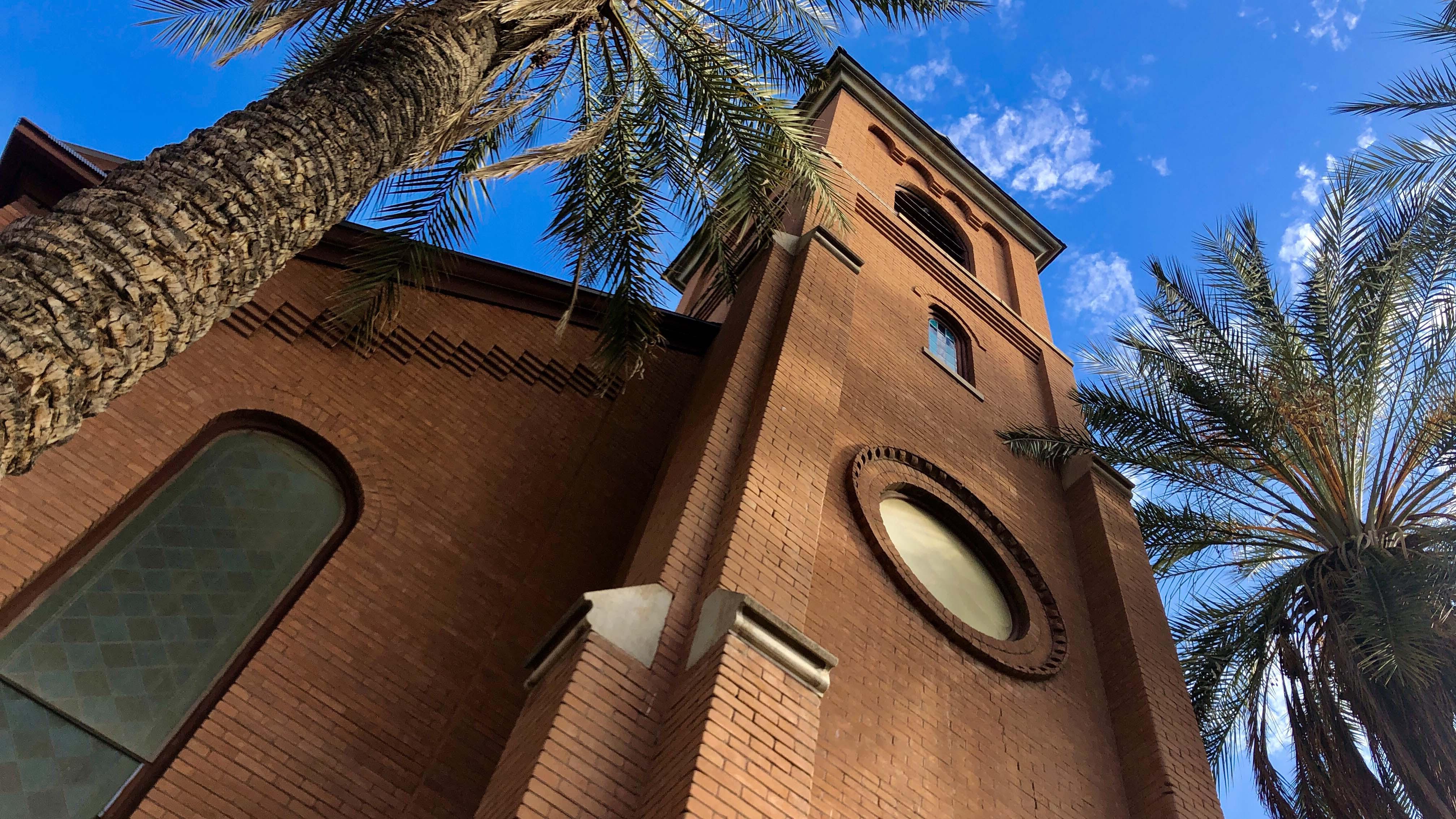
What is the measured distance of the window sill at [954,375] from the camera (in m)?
11.6

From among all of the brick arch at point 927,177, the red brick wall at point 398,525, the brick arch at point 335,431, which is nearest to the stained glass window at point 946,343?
the red brick wall at point 398,525

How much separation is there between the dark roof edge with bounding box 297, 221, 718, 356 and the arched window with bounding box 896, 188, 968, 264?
7.64m

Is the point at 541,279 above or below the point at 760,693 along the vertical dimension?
above

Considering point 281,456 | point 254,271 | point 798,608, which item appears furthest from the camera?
point 281,456

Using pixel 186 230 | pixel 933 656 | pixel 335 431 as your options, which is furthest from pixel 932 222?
pixel 186 230

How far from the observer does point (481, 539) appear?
783cm

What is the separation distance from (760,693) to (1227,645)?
8.69 metres

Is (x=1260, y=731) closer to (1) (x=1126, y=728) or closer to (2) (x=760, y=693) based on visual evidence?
(1) (x=1126, y=728)

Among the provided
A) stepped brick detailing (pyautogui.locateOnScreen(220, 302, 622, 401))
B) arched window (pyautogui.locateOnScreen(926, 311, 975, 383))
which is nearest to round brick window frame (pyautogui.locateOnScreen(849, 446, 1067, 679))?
stepped brick detailing (pyautogui.locateOnScreen(220, 302, 622, 401))

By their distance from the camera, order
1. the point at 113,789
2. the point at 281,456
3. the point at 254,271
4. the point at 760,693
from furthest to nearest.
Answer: the point at 281,456
the point at 113,789
the point at 760,693
the point at 254,271

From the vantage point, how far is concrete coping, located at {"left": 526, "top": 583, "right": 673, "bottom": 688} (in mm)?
5469

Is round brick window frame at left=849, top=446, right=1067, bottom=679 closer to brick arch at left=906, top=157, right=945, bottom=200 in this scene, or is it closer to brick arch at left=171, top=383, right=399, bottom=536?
brick arch at left=171, top=383, right=399, bottom=536

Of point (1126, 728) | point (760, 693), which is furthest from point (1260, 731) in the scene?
point (760, 693)

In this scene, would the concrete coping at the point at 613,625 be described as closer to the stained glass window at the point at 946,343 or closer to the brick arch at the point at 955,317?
the stained glass window at the point at 946,343
